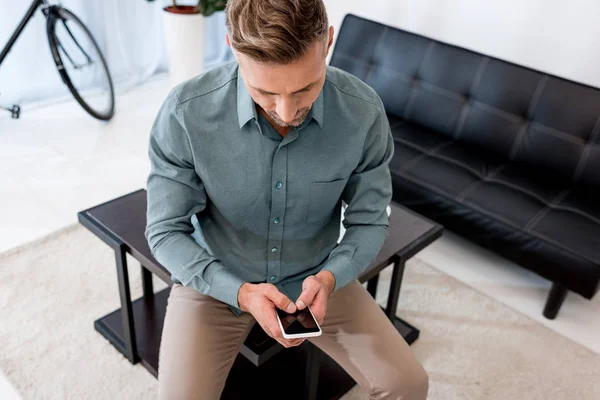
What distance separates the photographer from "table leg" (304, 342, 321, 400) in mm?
1509

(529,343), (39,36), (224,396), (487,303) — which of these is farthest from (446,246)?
(39,36)

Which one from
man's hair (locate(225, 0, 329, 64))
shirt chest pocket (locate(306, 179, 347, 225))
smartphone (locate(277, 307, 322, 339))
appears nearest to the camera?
man's hair (locate(225, 0, 329, 64))

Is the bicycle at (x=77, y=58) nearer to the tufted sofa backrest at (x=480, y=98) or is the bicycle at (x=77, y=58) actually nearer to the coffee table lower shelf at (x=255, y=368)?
the tufted sofa backrest at (x=480, y=98)

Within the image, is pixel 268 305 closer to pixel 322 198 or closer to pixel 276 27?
pixel 322 198

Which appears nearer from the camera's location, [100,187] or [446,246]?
[446,246]

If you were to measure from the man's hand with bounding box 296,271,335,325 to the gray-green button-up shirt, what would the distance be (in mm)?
43

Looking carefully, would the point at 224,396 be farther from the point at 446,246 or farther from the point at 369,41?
the point at 369,41

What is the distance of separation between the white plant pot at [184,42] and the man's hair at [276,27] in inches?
86.1

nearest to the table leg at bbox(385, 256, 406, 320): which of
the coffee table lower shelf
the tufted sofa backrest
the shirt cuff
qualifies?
the coffee table lower shelf

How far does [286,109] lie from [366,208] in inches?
14.2

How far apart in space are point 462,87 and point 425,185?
1.65ft

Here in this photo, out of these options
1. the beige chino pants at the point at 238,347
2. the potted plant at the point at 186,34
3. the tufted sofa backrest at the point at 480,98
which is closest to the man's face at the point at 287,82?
the beige chino pants at the point at 238,347

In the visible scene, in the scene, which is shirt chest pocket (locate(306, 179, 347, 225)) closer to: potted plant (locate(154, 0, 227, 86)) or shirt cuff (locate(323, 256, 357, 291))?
shirt cuff (locate(323, 256, 357, 291))

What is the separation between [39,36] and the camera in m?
3.11
